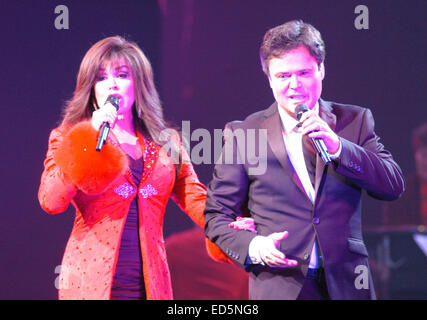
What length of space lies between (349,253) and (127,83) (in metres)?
0.93

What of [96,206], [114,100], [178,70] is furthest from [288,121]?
[178,70]

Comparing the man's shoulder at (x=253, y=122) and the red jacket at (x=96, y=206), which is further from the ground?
the man's shoulder at (x=253, y=122)

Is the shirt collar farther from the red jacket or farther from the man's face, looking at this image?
the red jacket

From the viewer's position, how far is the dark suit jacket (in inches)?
59.4

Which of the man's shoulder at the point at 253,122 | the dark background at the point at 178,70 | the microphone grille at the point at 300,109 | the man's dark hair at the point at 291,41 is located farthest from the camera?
the dark background at the point at 178,70

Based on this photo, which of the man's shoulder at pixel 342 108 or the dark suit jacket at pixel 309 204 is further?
the man's shoulder at pixel 342 108

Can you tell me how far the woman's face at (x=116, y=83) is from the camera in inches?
72.6

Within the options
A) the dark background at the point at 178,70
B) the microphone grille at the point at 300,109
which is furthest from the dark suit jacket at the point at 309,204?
the dark background at the point at 178,70

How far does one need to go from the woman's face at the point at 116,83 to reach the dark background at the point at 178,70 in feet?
2.51

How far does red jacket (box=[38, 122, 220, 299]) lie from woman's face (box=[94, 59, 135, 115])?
170 millimetres

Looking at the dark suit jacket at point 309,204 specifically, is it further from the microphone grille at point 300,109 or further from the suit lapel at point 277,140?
the microphone grille at point 300,109

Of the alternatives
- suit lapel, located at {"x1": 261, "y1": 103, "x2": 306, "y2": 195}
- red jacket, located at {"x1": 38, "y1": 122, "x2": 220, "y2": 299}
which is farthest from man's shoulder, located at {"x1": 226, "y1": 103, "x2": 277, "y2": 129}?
red jacket, located at {"x1": 38, "y1": 122, "x2": 220, "y2": 299}
